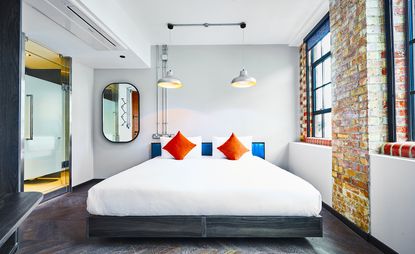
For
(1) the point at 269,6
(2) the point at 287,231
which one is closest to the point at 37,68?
(1) the point at 269,6

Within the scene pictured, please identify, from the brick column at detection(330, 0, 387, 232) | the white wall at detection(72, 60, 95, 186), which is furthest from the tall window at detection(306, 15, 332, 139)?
the white wall at detection(72, 60, 95, 186)

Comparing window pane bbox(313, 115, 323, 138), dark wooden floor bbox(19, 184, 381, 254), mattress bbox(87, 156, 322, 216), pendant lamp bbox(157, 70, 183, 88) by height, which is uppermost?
pendant lamp bbox(157, 70, 183, 88)

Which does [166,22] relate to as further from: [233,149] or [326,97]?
[326,97]

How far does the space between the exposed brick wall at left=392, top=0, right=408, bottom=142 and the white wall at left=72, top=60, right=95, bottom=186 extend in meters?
4.59

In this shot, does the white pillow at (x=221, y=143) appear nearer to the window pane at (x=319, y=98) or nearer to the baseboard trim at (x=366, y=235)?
the window pane at (x=319, y=98)

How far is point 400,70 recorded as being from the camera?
1940 mm

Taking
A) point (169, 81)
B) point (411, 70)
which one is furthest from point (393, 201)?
point (169, 81)

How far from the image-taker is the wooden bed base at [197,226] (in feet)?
6.25

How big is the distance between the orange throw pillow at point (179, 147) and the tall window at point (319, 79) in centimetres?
218

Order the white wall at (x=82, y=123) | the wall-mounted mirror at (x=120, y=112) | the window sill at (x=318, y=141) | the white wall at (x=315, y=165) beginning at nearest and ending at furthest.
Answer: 1. the white wall at (x=315, y=165)
2. the window sill at (x=318, y=141)
3. the white wall at (x=82, y=123)
4. the wall-mounted mirror at (x=120, y=112)

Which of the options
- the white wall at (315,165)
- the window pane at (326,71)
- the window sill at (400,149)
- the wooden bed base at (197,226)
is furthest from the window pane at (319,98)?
the wooden bed base at (197,226)

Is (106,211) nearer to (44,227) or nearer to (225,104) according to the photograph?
(44,227)

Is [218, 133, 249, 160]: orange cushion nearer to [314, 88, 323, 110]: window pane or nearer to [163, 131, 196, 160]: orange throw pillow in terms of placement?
[163, 131, 196, 160]: orange throw pillow

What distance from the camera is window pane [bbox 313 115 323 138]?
359 centimetres
